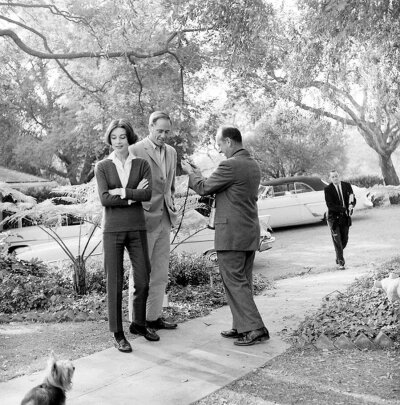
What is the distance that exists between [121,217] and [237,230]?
1143 millimetres

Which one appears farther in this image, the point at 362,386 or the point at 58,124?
the point at 58,124

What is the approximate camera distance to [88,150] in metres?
30.0

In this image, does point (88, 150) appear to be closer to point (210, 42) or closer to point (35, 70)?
point (35, 70)

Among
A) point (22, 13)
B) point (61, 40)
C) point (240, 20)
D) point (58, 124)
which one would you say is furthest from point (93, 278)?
point (58, 124)

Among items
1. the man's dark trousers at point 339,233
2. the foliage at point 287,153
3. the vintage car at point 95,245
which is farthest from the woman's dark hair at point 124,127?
the foliage at point 287,153

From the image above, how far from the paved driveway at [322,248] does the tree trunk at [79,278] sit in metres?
4.02

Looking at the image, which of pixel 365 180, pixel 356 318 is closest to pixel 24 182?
pixel 356 318

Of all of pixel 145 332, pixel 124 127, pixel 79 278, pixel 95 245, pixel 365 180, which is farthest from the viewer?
pixel 365 180

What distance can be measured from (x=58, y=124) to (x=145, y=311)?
2943 centimetres

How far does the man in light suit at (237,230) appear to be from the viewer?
5.36m

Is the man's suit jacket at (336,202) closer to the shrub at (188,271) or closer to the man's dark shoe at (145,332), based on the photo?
the shrub at (188,271)

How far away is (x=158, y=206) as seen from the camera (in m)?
5.68

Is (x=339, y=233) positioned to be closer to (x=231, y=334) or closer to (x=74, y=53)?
(x=231, y=334)

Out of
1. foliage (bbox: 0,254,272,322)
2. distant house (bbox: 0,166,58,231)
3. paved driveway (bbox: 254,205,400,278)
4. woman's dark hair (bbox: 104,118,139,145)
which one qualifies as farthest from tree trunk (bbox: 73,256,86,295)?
distant house (bbox: 0,166,58,231)
